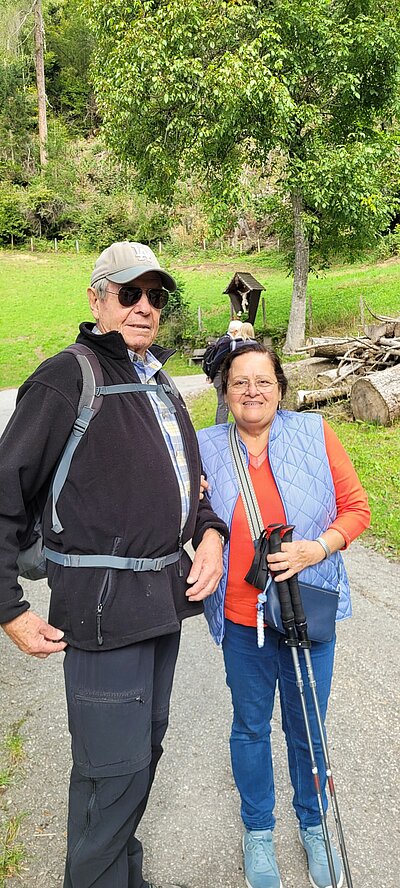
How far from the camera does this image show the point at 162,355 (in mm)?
2174

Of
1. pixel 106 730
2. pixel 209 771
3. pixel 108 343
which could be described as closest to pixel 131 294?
pixel 108 343

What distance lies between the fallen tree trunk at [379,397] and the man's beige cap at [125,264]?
774cm

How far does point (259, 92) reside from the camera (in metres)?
13.1

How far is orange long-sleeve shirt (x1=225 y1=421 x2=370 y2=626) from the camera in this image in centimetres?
223

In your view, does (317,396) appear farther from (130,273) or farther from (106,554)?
(106,554)

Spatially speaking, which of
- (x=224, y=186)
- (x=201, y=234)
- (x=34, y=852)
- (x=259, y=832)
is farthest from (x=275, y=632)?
(x=201, y=234)

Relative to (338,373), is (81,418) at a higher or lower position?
higher

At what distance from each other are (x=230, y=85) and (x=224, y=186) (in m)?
2.45

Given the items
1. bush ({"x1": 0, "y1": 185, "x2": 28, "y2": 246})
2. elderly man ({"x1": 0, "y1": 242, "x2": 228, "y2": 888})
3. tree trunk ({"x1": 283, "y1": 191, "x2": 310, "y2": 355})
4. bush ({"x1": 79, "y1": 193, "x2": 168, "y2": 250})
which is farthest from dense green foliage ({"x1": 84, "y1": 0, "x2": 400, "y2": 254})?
bush ({"x1": 0, "y1": 185, "x2": 28, "y2": 246})

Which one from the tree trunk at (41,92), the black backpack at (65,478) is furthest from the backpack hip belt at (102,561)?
the tree trunk at (41,92)

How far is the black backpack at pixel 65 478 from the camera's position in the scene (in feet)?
5.70

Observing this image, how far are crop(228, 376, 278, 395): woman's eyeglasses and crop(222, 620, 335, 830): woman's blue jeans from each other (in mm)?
877

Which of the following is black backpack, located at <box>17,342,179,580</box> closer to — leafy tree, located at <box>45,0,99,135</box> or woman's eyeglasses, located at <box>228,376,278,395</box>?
woman's eyeglasses, located at <box>228,376,278,395</box>

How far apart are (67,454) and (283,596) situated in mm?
897
